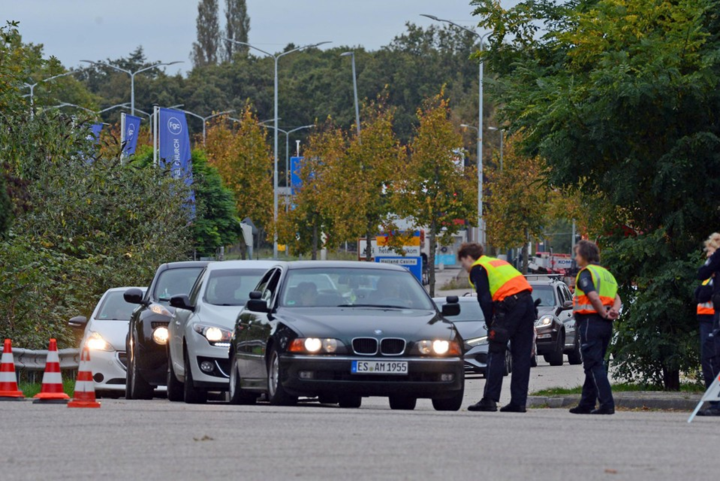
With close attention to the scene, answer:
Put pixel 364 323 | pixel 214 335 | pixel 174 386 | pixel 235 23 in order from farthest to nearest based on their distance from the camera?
pixel 235 23 < pixel 174 386 < pixel 214 335 < pixel 364 323

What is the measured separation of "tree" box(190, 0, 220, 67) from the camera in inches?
5994

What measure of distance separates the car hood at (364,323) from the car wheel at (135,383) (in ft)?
13.6

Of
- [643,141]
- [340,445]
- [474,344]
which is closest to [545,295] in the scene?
[474,344]

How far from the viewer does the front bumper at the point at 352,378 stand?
540 inches

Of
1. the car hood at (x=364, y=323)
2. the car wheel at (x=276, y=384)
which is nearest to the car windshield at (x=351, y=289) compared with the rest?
the car hood at (x=364, y=323)

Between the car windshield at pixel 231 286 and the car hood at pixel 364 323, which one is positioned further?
the car windshield at pixel 231 286

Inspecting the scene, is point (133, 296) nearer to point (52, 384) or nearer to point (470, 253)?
point (52, 384)

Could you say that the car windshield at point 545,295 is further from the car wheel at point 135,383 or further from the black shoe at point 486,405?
the black shoe at point 486,405

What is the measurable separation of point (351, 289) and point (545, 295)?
57.6 ft

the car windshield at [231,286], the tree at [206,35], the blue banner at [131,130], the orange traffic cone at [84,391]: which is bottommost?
the orange traffic cone at [84,391]

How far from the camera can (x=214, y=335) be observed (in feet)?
53.5

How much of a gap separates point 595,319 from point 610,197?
4682mm

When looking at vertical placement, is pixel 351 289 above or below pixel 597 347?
above

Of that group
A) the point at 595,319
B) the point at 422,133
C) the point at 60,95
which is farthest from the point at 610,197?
the point at 60,95
